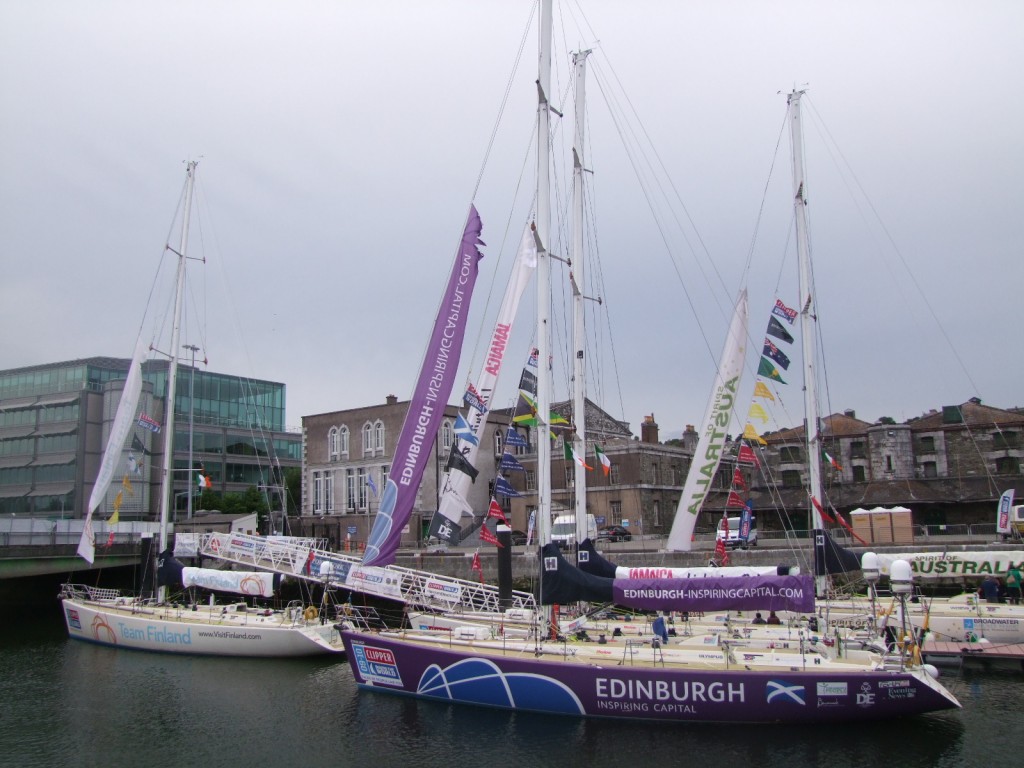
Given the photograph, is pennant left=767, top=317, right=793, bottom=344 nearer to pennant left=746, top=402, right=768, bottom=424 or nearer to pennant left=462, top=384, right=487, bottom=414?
pennant left=746, top=402, right=768, bottom=424

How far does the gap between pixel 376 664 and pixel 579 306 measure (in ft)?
40.3

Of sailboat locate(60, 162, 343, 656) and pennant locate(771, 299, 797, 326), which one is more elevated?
pennant locate(771, 299, 797, 326)

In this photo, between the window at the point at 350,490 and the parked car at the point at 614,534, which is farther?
the window at the point at 350,490

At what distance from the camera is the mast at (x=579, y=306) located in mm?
23797

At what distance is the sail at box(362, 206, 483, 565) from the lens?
2045 centimetres

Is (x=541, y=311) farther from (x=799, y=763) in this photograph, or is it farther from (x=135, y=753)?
(x=135, y=753)

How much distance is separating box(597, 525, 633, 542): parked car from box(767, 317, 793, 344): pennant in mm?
21649

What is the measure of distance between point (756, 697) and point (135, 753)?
1392 centimetres

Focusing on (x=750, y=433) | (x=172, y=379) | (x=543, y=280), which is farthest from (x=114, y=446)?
(x=750, y=433)

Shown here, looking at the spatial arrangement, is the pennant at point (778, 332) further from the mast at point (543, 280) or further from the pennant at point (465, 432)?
the pennant at point (465, 432)

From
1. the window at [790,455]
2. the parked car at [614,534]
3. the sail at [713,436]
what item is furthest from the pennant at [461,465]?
the window at [790,455]

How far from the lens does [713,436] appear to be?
26.5 meters

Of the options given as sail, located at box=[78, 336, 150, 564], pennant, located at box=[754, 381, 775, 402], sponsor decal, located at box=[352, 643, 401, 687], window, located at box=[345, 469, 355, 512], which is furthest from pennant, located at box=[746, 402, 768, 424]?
window, located at box=[345, 469, 355, 512]

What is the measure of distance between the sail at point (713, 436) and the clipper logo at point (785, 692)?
784 centimetres
